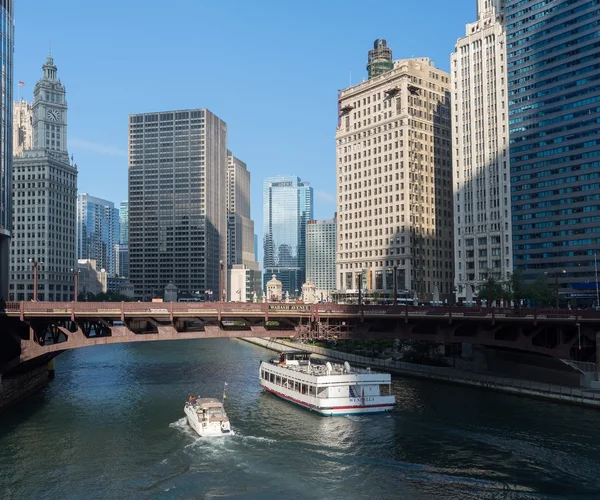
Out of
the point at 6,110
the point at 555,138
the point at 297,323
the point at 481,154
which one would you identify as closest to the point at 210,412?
the point at 297,323

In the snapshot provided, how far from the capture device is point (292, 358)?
8706 cm

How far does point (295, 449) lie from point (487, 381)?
3648cm

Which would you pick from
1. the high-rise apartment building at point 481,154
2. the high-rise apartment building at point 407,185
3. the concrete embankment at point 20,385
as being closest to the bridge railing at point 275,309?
the concrete embankment at point 20,385

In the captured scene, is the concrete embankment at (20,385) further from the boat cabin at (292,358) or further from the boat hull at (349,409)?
the boat hull at (349,409)

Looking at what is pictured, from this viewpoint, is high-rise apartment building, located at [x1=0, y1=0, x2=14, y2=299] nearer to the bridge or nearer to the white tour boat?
the bridge

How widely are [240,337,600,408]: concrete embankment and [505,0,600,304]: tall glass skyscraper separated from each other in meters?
64.2

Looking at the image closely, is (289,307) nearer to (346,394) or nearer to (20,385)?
(346,394)

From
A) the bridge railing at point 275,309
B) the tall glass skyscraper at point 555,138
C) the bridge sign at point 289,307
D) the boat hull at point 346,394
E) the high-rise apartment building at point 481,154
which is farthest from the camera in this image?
the high-rise apartment building at point 481,154

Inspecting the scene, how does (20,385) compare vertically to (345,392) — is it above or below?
above

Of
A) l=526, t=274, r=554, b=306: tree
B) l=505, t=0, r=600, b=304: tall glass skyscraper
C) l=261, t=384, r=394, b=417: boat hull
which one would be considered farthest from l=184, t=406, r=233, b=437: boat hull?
l=505, t=0, r=600, b=304: tall glass skyscraper

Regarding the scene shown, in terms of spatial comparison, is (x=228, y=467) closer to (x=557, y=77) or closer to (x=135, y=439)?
(x=135, y=439)

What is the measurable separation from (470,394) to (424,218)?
118031mm

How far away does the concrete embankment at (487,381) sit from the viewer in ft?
224

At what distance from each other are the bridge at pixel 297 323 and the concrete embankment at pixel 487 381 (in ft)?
15.7
